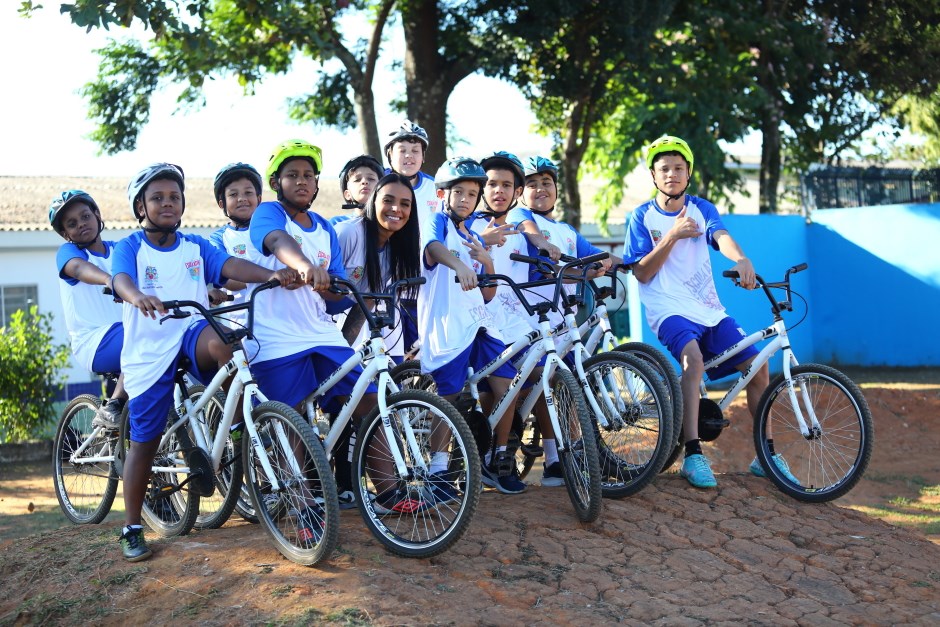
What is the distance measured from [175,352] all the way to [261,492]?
848mm

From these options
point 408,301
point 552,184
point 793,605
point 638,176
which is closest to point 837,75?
point 552,184

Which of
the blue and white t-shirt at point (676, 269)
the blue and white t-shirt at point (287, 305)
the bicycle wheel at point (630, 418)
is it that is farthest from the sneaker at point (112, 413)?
the blue and white t-shirt at point (676, 269)

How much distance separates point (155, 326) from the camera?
508 cm

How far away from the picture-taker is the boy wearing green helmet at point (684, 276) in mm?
6055

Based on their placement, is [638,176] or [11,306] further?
[638,176]

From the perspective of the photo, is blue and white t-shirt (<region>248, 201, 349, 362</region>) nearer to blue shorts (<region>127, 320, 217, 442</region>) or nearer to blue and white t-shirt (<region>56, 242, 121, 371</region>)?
blue shorts (<region>127, 320, 217, 442</region>)

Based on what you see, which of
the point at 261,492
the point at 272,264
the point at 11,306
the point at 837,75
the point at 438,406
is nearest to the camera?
the point at 438,406

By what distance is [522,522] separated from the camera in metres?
5.18

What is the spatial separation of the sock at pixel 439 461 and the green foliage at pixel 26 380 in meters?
8.45

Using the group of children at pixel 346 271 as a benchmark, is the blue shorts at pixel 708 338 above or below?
below

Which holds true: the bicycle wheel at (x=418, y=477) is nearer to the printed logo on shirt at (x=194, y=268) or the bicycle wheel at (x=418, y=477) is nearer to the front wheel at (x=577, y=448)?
the front wheel at (x=577, y=448)

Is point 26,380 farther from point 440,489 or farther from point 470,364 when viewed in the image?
point 440,489

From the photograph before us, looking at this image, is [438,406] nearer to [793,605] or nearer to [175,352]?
[175,352]

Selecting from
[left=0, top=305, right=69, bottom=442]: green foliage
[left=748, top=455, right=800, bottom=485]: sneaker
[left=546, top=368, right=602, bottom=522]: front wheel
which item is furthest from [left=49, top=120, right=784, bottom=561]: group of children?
[left=0, top=305, right=69, bottom=442]: green foliage
